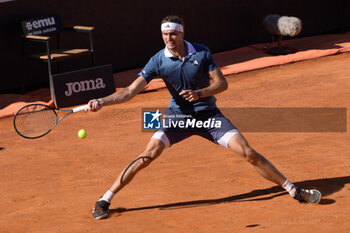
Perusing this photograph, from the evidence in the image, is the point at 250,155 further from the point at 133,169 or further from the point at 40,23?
the point at 40,23

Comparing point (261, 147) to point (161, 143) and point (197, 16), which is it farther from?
point (197, 16)

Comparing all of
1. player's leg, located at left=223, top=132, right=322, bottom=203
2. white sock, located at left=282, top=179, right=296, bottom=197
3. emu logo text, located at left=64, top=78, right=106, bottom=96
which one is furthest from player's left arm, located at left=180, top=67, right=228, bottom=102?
emu logo text, located at left=64, top=78, right=106, bottom=96

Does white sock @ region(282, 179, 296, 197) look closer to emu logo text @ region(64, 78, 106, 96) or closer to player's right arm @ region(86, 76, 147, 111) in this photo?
player's right arm @ region(86, 76, 147, 111)

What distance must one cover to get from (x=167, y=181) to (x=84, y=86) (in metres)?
5.01

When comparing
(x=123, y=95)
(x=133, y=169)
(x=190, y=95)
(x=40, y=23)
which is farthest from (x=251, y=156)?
(x=40, y=23)

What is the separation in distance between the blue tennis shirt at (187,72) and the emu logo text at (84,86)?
5.63 m

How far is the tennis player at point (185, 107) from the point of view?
7.47 metres

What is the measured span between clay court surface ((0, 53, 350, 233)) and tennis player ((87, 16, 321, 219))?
1.11 feet

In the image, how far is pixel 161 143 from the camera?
7.59 metres

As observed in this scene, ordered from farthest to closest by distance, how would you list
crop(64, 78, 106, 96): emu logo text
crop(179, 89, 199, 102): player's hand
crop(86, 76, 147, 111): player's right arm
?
crop(64, 78, 106, 96): emu logo text → crop(86, 76, 147, 111): player's right arm → crop(179, 89, 199, 102): player's hand

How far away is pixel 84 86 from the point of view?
520 inches

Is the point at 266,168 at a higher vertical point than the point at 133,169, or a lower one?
lower

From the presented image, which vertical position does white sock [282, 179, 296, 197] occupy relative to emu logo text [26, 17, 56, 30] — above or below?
below

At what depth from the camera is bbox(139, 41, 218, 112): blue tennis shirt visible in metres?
7.52
